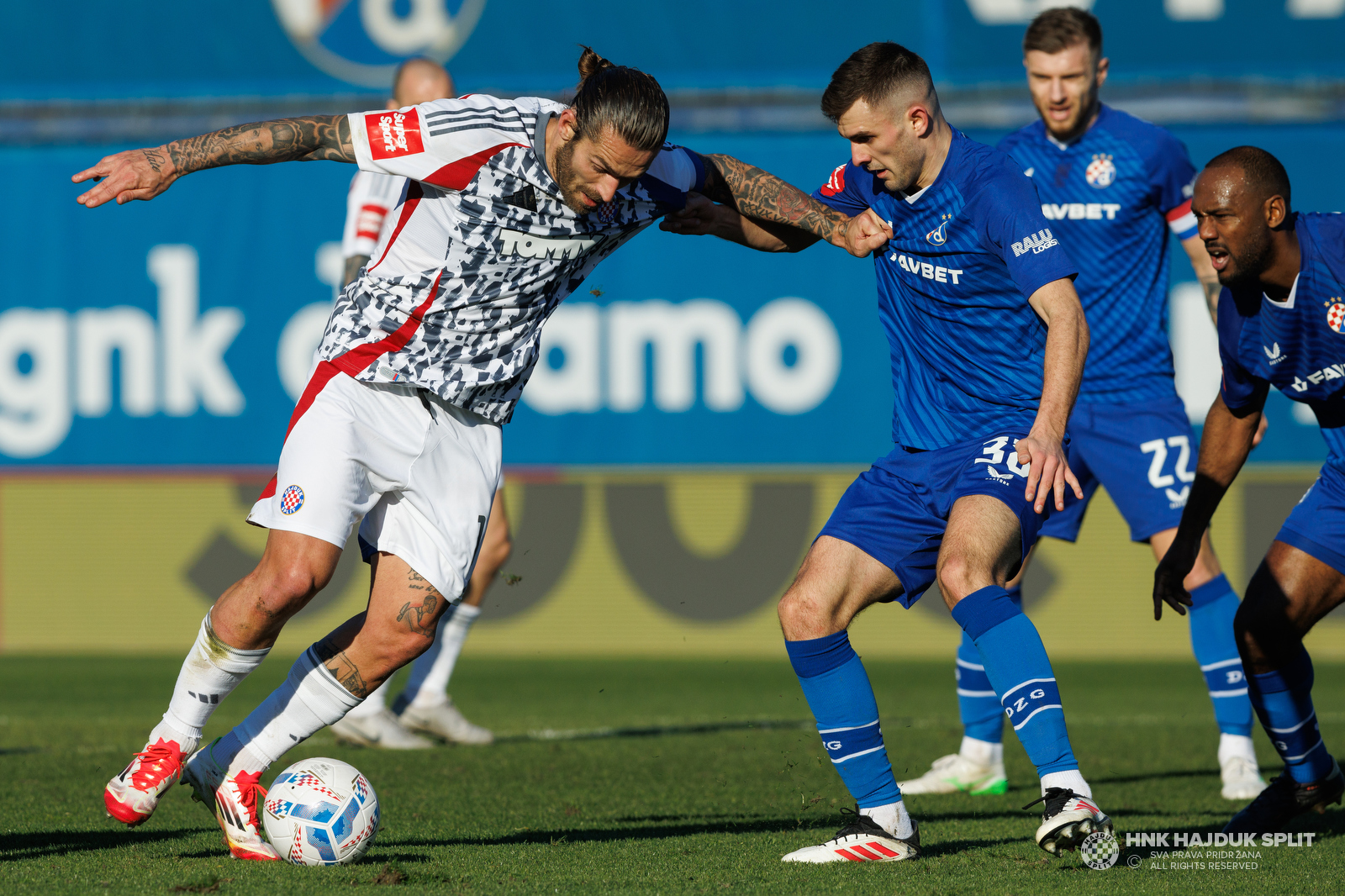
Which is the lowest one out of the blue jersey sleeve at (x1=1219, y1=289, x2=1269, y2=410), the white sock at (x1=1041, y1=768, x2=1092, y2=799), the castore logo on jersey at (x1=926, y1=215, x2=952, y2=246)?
the white sock at (x1=1041, y1=768, x2=1092, y2=799)

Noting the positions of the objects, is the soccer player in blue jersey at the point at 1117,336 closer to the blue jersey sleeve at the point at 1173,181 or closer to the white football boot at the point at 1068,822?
the blue jersey sleeve at the point at 1173,181

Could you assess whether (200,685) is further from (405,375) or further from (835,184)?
(835,184)

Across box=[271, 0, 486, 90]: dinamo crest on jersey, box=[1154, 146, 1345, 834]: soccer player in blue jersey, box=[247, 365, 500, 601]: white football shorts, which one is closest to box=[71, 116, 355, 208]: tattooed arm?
box=[247, 365, 500, 601]: white football shorts

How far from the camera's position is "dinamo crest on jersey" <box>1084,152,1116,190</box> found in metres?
6.34

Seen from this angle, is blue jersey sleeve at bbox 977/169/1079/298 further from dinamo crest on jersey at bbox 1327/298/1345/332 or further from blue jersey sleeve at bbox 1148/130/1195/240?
blue jersey sleeve at bbox 1148/130/1195/240

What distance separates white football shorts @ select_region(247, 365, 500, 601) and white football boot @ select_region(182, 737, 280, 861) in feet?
2.34

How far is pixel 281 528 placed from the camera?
4371 millimetres

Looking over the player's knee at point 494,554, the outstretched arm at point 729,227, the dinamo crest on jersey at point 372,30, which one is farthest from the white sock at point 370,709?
the dinamo crest on jersey at point 372,30

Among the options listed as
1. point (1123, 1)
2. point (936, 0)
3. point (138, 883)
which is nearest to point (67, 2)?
point (936, 0)

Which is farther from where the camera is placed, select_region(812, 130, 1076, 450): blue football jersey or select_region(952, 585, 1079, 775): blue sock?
select_region(812, 130, 1076, 450): blue football jersey

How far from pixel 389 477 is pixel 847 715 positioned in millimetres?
1472

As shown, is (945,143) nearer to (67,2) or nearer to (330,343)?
(330,343)

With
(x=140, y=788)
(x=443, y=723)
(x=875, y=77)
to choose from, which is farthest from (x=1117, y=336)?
(x=140, y=788)

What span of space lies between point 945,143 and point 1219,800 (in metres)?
2.72
